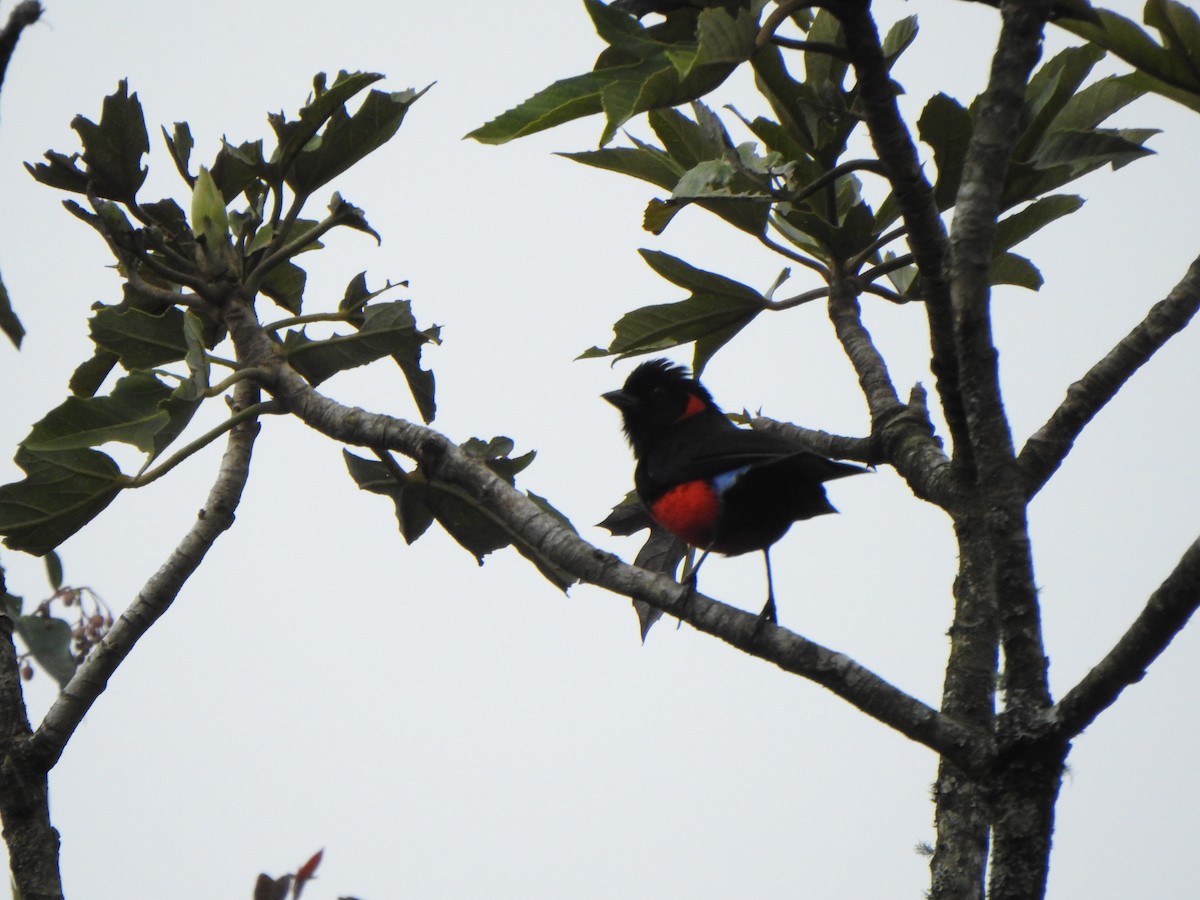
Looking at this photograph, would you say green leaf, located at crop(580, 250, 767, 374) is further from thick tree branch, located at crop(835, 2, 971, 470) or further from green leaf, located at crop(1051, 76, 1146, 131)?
thick tree branch, located at crop(835, 2, 971, 470)

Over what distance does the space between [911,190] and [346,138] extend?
176 centimetres

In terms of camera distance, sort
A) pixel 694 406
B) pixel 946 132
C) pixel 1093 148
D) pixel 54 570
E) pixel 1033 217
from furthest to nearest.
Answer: pixel 694 406 < pixel 54 570 < pixel 1033 217 < pixel 946 132 < pixel 1093 148

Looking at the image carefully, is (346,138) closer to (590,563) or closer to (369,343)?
(369,343)

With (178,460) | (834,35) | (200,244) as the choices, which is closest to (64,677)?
(178,460)

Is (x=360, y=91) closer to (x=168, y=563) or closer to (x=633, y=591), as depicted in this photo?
(x=168, y=563)

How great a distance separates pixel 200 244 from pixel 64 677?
4.42 ft

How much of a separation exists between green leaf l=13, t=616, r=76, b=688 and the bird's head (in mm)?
2106

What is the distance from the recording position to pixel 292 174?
3.47 metres

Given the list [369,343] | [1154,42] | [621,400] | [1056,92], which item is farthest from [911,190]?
[621,400]

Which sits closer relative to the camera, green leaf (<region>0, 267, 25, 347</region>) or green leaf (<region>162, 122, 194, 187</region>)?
green leaf (<region>0, 267, 25, 347</region>)

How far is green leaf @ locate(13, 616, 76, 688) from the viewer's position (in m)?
3.70

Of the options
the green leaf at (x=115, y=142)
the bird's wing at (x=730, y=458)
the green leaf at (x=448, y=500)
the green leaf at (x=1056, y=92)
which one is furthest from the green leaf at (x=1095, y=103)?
the green leaf at (x=115, y=142)

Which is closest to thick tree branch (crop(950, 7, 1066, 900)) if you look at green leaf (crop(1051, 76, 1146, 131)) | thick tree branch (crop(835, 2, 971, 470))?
thick tree branch (crop(835, 2, 971, 470))

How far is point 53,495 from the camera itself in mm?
3061
